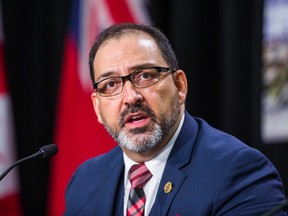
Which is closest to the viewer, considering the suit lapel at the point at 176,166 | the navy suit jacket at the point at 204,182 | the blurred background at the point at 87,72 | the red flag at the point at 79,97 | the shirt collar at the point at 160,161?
the navy suit jacket at the point at 204,182

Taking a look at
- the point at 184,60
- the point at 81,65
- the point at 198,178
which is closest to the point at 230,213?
the point at 198,178

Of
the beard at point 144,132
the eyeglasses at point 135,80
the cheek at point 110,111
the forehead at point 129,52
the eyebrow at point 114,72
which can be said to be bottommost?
the beard at point 144,132

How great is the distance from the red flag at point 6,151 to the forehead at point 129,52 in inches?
63.1

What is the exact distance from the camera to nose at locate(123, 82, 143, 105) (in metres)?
1.94

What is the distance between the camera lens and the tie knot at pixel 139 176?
206cm

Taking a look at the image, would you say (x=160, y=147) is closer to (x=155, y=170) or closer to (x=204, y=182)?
(x=155, y=170)

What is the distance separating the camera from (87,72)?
11.5ft

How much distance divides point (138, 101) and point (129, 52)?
197 millimetres

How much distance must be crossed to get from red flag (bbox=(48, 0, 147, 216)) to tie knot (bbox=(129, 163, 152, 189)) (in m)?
1.40

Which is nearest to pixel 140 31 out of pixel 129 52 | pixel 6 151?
pixel 129 52

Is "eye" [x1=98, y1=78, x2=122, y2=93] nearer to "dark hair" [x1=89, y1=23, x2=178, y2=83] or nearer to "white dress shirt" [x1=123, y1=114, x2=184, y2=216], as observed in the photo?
"dark hair" [x1=89, y1=23, x2=178, y2=83]

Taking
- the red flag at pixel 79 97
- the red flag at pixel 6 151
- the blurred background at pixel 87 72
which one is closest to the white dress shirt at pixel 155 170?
the blurred background at pixel 87 72

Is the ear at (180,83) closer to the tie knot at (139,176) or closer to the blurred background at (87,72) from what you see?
the tie knot at (139,176)

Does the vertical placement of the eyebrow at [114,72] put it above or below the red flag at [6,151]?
above
